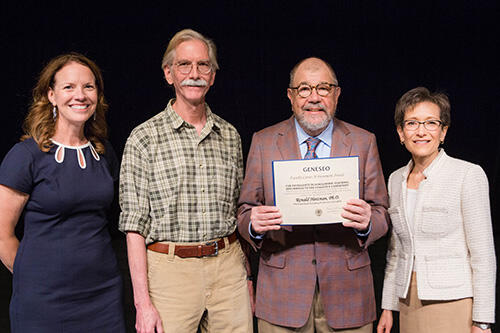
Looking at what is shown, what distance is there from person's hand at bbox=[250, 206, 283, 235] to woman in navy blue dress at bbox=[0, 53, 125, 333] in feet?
2.10

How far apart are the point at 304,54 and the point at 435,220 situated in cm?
Answer: 550

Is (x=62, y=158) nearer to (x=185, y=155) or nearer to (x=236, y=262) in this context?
(x=185, y=155)

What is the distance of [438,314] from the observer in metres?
1.91

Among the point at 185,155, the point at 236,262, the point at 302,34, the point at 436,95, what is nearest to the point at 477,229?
the point at 436,95

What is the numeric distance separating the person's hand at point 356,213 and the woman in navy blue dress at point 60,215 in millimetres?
992

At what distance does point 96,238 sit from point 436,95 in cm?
153

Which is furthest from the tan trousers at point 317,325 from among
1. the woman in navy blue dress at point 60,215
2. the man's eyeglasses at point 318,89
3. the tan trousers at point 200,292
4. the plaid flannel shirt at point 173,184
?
the man's eyeglasses at point 318,89

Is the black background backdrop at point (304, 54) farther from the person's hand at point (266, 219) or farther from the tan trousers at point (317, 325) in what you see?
the person's hand at point (266, 219)

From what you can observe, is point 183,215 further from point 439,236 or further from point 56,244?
point 439,236

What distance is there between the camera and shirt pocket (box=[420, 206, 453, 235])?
→ 6.23 feet

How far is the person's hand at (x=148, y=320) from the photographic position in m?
1.98

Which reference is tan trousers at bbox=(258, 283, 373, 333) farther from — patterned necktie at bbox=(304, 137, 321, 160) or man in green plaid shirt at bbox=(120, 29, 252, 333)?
patterned necktie at bbox=(304, 137, 321, 160)

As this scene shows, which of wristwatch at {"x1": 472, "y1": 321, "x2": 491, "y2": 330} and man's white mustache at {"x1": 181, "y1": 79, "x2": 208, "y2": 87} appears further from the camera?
man's white mustache at {"x1": 181, "y1": 79, "x2": 208, "y2": 87}

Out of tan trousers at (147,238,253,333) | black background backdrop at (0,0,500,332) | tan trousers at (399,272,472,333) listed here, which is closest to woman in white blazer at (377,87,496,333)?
tan trousers at (399,272,472,333)
